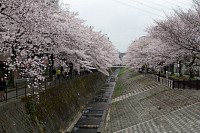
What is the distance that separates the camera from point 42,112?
19.5 meters

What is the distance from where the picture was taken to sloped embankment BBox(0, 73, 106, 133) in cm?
1493

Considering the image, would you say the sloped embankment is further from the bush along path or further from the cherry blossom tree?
the bush along path

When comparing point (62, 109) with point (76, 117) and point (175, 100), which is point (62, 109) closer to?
point (76, 117)

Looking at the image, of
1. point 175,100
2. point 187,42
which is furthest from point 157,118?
point 187,42

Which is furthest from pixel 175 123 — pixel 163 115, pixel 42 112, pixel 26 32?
pixel 26 32

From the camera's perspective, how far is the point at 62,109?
24594mm

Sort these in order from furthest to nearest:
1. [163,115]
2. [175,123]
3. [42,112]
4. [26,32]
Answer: [163,115] → [42,112] → [175,123] → [26,32]

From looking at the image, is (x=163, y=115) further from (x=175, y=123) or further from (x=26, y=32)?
(x=26, y=32)

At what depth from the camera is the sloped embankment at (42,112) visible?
14930 millimetres

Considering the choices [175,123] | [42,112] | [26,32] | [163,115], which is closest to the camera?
[26,32]

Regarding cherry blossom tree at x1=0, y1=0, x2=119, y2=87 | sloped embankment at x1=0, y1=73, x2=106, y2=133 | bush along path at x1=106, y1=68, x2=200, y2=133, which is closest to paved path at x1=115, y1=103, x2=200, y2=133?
bush along path at x1=106, y1=68, x2=200, y2=133

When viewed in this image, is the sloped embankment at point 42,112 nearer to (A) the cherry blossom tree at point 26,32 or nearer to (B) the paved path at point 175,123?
(A) the cherry blossom tree at point 26,32

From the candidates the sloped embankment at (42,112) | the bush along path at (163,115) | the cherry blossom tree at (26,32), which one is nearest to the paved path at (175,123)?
the bush along path at (163,115)

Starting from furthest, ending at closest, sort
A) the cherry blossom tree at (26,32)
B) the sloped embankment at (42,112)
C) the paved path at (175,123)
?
the paved path at (175,123) < the sloped embankment at (42,112) < the cherry blossom tree at (26,32)
